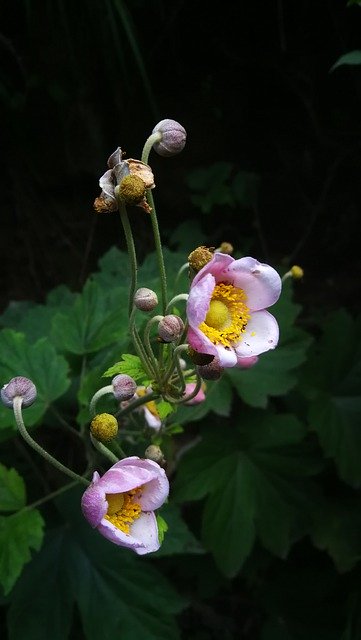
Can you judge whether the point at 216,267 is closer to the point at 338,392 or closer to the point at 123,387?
the point at 123,387

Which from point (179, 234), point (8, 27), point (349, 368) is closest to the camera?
point (349, 368)

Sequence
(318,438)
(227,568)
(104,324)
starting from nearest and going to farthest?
(104,324), (227,568), (318,438)

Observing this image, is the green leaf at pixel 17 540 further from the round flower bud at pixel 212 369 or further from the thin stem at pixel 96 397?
the round flower bud at pixel 212 369

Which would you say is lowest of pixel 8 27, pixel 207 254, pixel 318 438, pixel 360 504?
pixel 360 504

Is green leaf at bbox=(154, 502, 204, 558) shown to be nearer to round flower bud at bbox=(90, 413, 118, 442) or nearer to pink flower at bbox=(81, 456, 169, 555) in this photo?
pink flower at bbox=(81, 456, 169, 555)

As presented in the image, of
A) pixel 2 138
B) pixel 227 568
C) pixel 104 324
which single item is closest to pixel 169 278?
pixel 104 324

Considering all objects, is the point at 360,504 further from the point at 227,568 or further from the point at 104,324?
the point at 104,324
